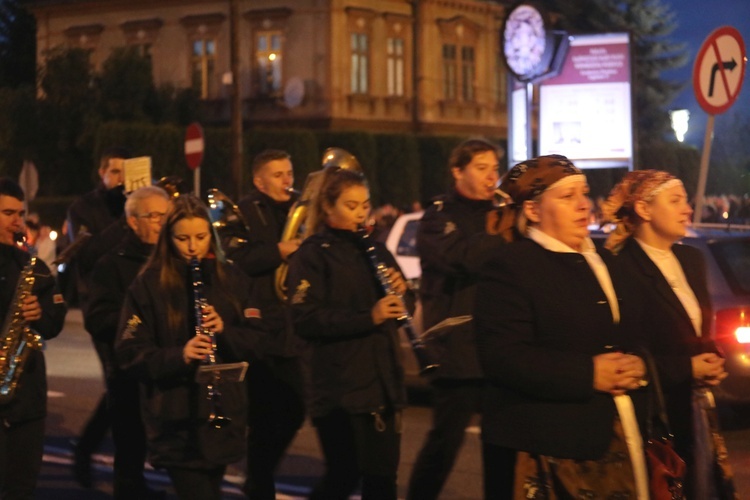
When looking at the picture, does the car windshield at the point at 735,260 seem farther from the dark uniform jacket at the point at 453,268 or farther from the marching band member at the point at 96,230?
the marching band member at the point at 96,230

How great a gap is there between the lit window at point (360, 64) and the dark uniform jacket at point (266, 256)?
3614 centimetres

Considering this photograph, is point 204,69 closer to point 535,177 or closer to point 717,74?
point 717,74

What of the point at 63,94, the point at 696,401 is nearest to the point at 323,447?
the point at 696,401

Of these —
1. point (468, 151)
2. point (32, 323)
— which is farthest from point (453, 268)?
point (32, 323)

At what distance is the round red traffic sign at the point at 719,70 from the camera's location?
1120 centimetres

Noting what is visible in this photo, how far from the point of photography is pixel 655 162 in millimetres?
47500

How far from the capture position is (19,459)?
625cm

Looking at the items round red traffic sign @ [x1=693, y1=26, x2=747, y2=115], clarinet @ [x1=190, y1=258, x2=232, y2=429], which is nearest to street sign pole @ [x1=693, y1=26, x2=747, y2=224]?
round red traffic sign @ [x1=693, y1=26, x2=747, y2=115]

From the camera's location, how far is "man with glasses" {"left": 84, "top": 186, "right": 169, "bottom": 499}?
22.8ft

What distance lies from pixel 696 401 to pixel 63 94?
37.7m

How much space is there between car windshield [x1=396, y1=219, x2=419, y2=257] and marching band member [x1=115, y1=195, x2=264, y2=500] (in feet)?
25.0

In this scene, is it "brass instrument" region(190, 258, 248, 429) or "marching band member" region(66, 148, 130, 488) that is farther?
"marching band member" region(66, 148, 130, 488)

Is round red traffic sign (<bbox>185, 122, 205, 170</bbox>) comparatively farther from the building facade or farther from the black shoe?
the building facade

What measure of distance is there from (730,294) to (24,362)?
17.3ft
